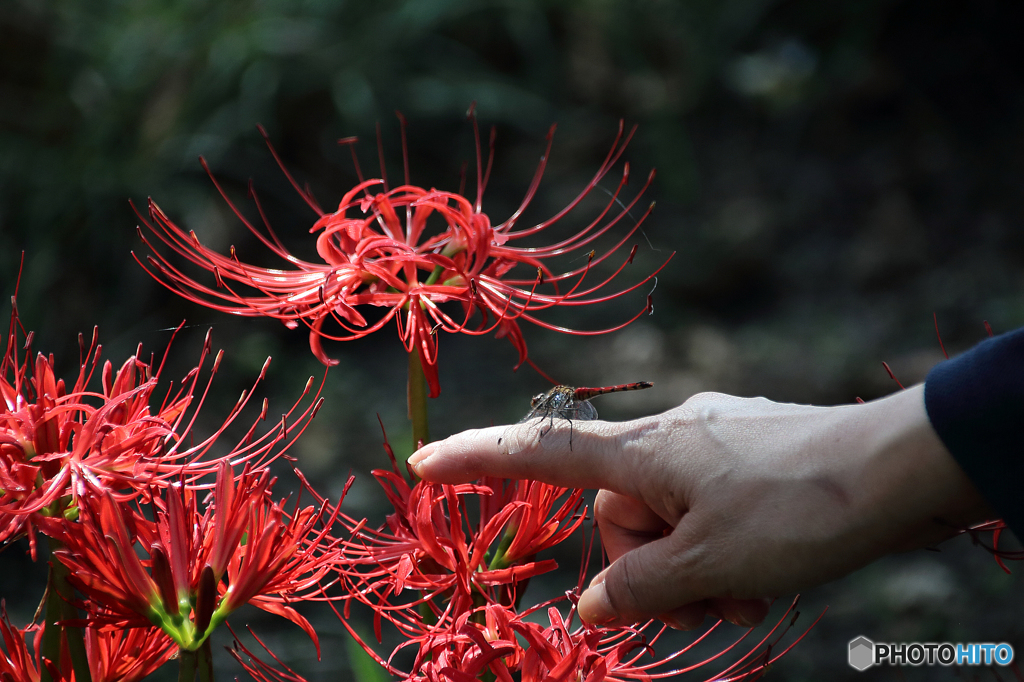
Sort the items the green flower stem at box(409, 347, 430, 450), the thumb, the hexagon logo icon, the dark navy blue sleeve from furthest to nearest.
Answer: the hexagon logo icon → the green flower stem at box(409, 347, 430, 450) → the thumb → the dark navy blue sleeve

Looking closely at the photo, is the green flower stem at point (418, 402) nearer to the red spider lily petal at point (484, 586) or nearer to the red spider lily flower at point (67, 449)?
the red spider lily petal at point (484, 586)

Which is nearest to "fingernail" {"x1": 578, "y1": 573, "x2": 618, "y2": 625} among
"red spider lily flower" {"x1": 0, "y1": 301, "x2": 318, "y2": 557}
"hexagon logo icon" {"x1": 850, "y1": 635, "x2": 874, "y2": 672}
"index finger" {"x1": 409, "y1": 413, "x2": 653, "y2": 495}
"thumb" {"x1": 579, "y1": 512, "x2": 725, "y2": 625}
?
"thumb" {"x1": 579, "y1": 512, "x2": 725, "y2": 625}

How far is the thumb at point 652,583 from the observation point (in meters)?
0.74

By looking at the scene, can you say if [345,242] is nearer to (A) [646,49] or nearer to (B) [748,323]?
(B) [748,323]

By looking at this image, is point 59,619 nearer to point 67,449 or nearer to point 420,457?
point 67,449

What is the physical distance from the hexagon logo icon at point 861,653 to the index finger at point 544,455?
6.03ft

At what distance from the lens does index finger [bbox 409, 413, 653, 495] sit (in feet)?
2.51

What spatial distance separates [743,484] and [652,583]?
13 centimetres

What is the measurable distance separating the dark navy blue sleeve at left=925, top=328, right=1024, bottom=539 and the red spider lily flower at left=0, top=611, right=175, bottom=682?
73cm

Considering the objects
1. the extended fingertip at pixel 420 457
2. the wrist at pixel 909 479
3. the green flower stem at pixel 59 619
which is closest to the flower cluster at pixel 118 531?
the green flower stem at pixel 59 619

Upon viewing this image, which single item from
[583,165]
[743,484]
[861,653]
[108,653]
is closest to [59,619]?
[108,653]

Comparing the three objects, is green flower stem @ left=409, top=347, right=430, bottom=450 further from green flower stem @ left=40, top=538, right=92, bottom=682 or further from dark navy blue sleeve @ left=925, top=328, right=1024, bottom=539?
dark navy blue sleeve @ left=925, top=328, right=1024, bottom=539

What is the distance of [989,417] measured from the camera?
0.63 m

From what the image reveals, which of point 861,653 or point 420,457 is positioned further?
point 861,653
